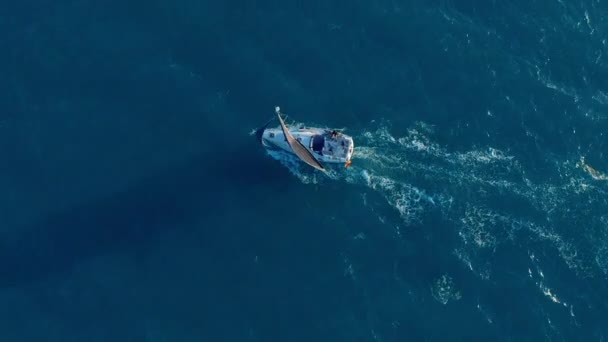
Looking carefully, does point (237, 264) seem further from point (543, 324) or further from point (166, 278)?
point (543, 324)

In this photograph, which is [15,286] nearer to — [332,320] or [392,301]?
[332,320]

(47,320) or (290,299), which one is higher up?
(290,299)

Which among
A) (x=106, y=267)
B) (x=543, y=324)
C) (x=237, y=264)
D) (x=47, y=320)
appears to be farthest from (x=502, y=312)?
(x=47, y=320)

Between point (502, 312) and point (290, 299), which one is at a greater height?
point (502, 312)

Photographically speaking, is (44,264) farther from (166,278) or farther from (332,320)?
(332,320)

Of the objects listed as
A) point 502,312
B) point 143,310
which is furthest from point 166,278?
point 502,312

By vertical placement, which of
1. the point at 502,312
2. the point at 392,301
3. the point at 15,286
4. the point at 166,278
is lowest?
the point at 15,286

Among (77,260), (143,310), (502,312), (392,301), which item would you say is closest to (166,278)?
(143,310)

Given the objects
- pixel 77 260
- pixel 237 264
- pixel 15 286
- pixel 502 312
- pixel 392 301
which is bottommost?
pixel 15 286
